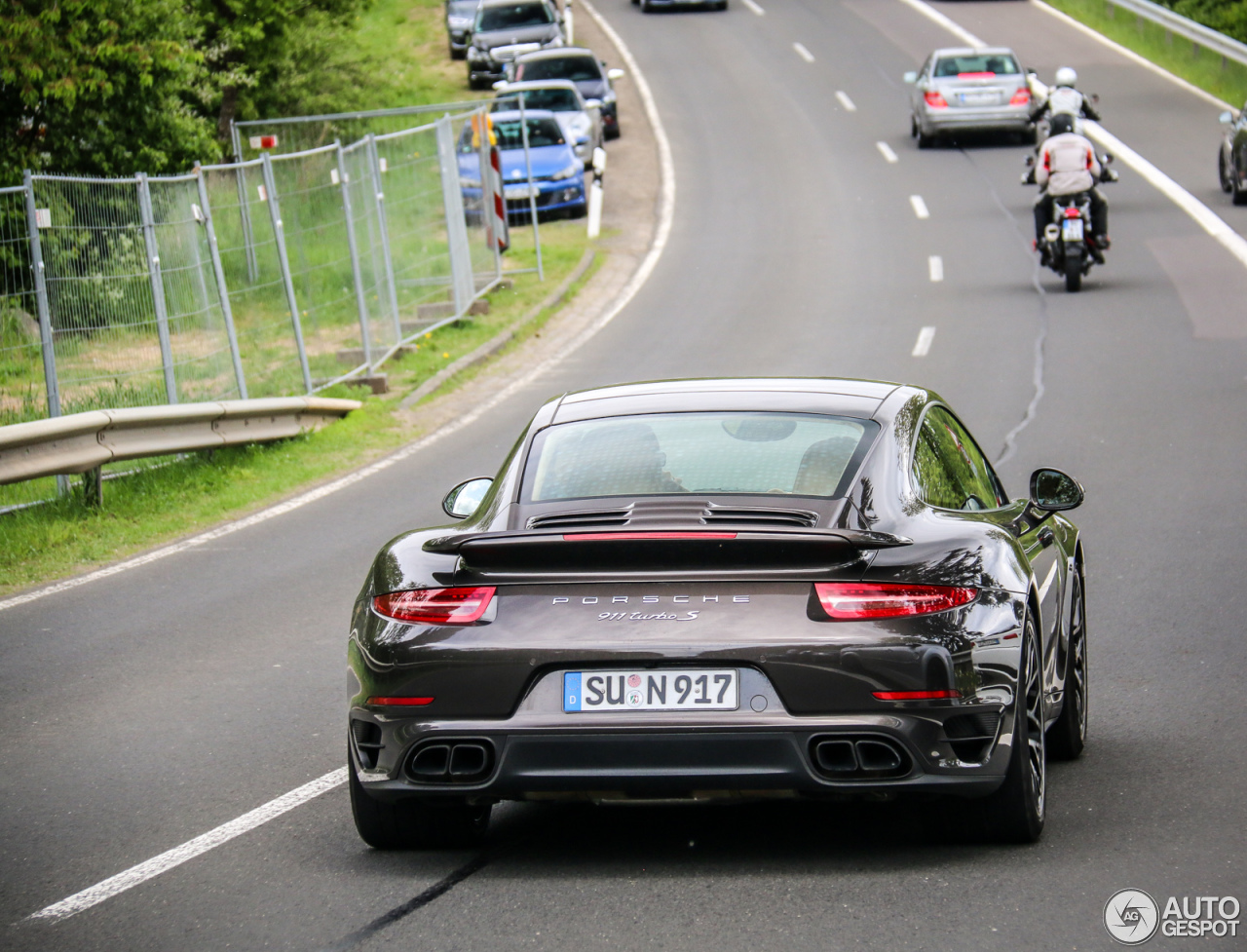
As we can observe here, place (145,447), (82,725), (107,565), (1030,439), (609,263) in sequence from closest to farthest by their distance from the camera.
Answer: (82,725)
(107,565)
(145,447)
(1030,439)
(609,263)

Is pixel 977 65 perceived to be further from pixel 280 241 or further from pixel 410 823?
pixel 410 823

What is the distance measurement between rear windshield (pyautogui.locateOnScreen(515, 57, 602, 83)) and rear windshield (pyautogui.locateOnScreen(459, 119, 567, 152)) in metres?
6.48

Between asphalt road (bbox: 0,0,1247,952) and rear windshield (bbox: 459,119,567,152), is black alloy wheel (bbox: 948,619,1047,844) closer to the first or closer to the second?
asphalt road (bbox: 0,0,1247,952)

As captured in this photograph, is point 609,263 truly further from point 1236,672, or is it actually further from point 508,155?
point 1236,672

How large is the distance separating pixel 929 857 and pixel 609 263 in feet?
70.4

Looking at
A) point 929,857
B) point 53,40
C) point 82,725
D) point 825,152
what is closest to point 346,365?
point 53,40

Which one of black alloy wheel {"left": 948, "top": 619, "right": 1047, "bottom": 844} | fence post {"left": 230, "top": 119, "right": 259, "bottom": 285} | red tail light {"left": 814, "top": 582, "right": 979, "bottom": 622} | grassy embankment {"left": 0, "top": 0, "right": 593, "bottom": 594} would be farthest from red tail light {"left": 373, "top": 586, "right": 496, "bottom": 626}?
fence post {"left": 230, "top": 119, "right": 259, "bottom": 285}

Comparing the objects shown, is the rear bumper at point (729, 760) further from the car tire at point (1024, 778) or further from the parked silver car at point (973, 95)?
the parked silver car at point (973, 95)

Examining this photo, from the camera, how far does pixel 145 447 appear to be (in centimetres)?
1288

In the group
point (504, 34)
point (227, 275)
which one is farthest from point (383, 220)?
point (504, 34)

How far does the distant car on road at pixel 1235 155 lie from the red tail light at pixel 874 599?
23145 mm

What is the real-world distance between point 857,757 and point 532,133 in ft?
88.2

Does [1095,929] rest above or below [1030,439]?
above

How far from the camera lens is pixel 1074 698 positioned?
21.3ft
